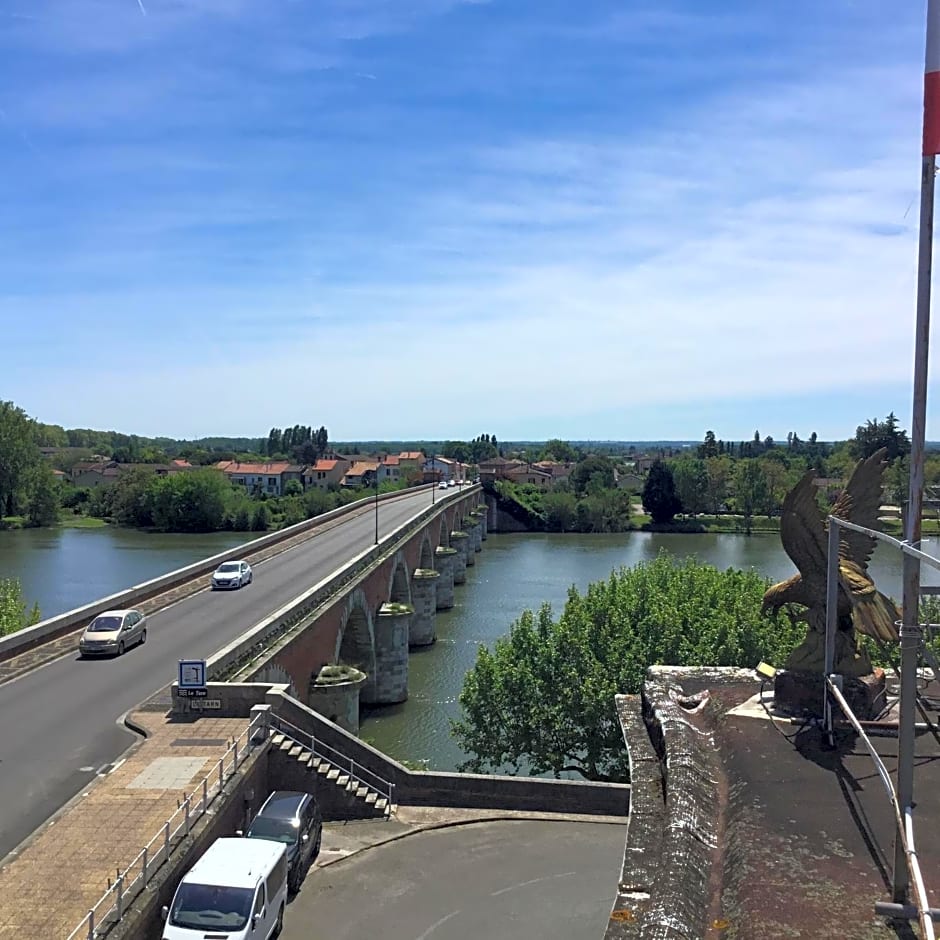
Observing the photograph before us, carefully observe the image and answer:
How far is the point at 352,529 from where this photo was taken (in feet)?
162

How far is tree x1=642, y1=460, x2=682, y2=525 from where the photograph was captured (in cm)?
9975

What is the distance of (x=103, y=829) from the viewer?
11945 mm

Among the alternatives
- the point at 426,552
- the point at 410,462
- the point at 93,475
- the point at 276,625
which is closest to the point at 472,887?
the point at 276,625

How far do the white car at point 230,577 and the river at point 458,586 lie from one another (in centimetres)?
629

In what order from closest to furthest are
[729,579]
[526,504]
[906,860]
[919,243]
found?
[906,860], [919,243], [729,579], [526,504]

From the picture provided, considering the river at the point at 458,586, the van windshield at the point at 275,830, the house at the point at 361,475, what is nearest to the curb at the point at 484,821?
the van windshield at the point at 275,830

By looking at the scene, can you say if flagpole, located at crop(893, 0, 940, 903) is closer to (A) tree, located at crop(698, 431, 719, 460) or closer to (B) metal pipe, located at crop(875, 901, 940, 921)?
(B) metal pipe, located at crop(875, 901, 940, 921)

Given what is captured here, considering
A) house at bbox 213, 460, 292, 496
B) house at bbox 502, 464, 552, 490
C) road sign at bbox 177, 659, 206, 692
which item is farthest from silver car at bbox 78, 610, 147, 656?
house at bbox 213, 460, 292, 496

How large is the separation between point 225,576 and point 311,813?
15876 mm

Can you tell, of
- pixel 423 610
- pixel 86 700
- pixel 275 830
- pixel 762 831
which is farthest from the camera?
pixel 423 610

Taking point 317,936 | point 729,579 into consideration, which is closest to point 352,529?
point 729,579

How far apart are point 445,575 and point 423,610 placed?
11.3 m

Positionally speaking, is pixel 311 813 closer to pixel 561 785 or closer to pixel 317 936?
pixel 317 936

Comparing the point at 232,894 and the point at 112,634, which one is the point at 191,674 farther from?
the point at 232,894
